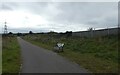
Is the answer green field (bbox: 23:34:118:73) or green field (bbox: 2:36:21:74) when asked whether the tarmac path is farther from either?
green field (bbox: 23:34:118:73)

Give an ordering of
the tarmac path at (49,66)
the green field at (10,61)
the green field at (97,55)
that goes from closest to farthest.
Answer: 1. the tarmac path at (49,66)
2. the green field at (10,61)
3. the green field at (97,55)

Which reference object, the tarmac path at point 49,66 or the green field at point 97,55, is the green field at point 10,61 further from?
the green field at point 97,55

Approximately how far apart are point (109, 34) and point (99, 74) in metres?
24.9

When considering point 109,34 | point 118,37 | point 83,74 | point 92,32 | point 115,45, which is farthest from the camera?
point 92,32

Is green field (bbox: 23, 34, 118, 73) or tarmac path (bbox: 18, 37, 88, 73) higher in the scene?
green field (bbox: 23, 34, 118, 73)

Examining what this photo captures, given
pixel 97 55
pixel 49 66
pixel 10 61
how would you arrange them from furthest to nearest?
pixel 97 55 < pixel 10 61 < pixel 49 66

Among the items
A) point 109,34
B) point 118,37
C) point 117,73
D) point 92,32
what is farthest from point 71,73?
point 92,32

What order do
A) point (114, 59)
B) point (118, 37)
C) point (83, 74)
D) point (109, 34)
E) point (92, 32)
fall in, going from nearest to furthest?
point (83, 74), point (114, 59), point (118, 37), point (109, 34), point (92, 32)

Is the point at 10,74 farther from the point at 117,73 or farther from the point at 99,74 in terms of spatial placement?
the point at 117,73

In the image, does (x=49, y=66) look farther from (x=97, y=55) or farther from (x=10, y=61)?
(x=97, y=55)

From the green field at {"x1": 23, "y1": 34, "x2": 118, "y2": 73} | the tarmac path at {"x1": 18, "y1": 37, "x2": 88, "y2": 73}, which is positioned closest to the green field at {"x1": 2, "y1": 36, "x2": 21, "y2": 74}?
the tarmac path at {"x1": 18, "y1": 37, "x2": 88, "y2": 73}

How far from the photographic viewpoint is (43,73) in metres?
13.3

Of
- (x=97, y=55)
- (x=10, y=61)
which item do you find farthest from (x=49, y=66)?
(x=97, y=55)

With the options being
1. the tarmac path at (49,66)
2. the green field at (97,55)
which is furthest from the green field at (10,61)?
the green field at (97,55)
